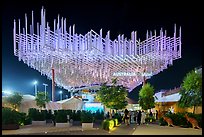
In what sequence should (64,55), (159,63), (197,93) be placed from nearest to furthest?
1. (197,93)
2. (64,55)
3. (159,63)

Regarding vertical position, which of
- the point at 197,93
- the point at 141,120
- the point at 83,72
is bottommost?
the point at 141,120

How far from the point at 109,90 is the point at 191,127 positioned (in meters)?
10.8

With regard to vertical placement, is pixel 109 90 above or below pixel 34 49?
below

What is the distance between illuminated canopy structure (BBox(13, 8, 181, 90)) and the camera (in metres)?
32.4

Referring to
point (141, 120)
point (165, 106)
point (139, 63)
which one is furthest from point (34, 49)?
point (165, 106)

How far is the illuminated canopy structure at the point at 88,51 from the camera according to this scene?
1275 inches

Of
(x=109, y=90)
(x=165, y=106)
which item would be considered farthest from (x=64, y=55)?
(x=165, y=106)

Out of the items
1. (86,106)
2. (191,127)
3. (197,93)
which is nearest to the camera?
(191,127)

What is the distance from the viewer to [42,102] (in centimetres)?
Answer: 4947

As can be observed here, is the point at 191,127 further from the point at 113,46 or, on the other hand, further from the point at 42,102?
the point at 42,102

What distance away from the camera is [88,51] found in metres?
36.4

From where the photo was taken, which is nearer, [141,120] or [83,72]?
[141,120]

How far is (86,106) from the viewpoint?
159ft

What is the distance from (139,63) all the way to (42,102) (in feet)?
46.9
